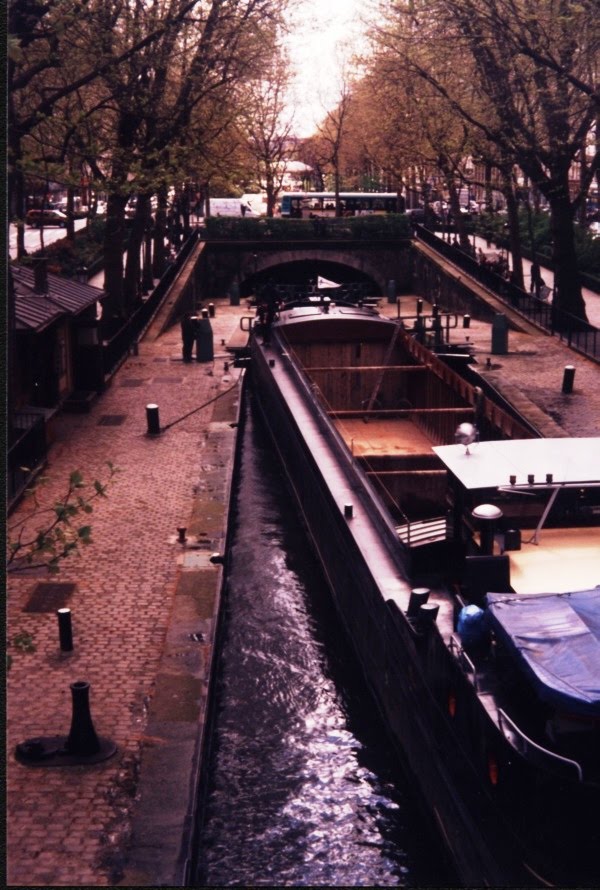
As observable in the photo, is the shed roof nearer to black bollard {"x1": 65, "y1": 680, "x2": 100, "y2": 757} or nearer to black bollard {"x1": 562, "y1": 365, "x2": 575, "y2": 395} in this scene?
black bollard {"x1": 65, "y1": 680, "x2": 100, "y2": 757}

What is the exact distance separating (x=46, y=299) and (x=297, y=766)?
43.8 ft

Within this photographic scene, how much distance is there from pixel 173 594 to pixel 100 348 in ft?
42.6

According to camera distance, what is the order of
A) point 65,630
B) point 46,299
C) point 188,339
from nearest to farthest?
point 65,630 < point 46,299 < point 188,339

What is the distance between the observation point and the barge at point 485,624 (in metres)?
8.11

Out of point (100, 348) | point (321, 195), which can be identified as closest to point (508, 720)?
point (100, 348)

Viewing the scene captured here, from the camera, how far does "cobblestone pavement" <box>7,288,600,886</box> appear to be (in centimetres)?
956

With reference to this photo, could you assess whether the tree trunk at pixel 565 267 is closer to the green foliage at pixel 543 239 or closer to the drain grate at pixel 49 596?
the green foliage at pixel 543 239

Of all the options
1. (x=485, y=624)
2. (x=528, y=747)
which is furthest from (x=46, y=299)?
(x=528, y=747)

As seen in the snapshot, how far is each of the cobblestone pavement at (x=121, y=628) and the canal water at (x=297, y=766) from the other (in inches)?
40.5

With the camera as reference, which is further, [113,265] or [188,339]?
[113,265]

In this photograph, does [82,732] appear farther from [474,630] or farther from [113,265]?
[113,265]

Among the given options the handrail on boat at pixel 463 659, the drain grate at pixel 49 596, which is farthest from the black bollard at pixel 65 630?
the handrail on boat at pixel 463 659

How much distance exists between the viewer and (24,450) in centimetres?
1966

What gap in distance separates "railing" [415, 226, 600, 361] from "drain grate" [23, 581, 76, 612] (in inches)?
769
